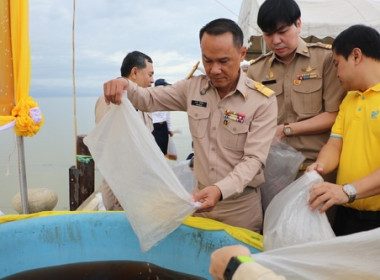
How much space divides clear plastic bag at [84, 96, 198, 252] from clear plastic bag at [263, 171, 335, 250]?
0.37m

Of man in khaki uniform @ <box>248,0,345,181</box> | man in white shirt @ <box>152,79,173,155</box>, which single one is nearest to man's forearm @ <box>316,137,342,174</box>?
man in khaki uniform @ <box>248,0,345,181</box>

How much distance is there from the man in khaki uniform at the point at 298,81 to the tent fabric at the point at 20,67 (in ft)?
4.97

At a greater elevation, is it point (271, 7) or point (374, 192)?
point (271, 7)

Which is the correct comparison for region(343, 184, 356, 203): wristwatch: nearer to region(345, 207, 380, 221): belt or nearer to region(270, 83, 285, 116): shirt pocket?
region(345, 207, 380, 221): belt

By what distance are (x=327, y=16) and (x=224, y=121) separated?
7090mm

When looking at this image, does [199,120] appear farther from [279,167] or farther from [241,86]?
[279,167]

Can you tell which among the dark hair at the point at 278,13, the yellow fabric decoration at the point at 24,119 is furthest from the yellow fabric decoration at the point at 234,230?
the yellow fabric decoration at the point at 24,119

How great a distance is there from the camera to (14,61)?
8.08ft

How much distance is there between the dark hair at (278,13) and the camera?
72.6 inches

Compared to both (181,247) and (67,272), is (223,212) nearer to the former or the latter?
(181,247)

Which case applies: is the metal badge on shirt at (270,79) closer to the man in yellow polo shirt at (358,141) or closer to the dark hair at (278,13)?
the dark hair at (278,13)

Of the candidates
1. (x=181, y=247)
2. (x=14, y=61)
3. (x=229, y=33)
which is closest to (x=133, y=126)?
(x=229, y=33)

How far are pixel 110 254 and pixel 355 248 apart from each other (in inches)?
59.7

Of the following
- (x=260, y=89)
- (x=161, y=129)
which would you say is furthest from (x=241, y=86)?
(x=161, y=129)
